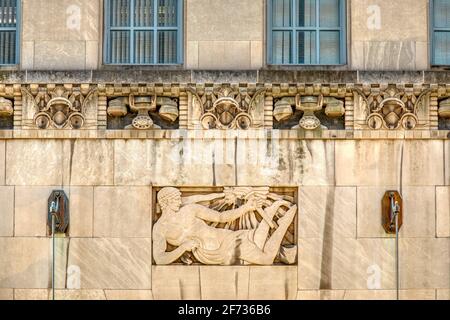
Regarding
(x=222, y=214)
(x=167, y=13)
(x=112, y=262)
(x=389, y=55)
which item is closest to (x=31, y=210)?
(x=112, y=262)

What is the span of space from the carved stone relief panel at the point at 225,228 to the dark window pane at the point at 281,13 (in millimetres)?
2865

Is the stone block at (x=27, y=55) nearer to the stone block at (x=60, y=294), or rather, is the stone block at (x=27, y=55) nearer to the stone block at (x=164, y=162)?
the stone block at (x=164, y=162)

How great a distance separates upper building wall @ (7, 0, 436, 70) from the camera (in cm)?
1728

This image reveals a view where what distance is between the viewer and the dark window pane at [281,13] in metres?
17.6

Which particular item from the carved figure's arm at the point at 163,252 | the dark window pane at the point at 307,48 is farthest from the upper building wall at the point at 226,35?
the carved figure's arm at the point at 163,252

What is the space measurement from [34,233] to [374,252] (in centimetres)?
549

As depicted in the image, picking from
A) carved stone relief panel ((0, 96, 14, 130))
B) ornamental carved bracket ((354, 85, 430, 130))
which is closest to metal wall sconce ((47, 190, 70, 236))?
carved stone relief panel ((0, 96, 14, 130))

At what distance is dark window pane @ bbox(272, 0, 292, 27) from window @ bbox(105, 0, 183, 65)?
5.17 ft

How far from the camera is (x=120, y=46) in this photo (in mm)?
17578

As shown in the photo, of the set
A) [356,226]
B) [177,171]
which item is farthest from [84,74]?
[356,226]

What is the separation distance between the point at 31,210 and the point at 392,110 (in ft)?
20.0

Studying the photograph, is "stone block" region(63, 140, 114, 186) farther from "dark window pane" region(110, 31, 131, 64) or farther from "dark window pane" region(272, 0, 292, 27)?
"dark window pane" region(272, 0, 292, 27)

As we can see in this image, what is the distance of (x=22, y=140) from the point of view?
1709 cm
